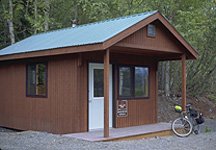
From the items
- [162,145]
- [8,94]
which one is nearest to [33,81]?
[8,94]

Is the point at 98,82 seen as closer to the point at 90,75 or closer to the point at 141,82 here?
the point at 90,75

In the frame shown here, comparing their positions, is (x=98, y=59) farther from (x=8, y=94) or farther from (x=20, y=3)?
(x=20, y=3)

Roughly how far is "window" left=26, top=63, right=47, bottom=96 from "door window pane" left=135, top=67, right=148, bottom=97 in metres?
3.25

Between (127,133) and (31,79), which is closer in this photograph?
(127,133)

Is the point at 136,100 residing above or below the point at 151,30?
below

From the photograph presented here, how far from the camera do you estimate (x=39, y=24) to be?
1898 cm

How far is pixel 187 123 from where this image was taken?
12.5 meters

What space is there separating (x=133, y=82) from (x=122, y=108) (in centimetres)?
105

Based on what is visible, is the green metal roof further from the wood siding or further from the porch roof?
the wood siding

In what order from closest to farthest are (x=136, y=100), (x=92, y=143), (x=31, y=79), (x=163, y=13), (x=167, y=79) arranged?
(x=92, y=143) → (x=31, y=79) → (x=136, y=100) → (x=163, y=13) → (x=167, y=79)

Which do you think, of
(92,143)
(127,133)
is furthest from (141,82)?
(92,143)

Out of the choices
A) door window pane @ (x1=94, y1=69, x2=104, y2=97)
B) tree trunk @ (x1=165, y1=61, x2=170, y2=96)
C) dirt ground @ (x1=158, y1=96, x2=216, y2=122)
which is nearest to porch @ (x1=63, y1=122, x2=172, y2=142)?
door window pane @ (x1=94, y1=69, x2=104, y2=97)

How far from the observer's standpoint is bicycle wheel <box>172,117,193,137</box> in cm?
1228

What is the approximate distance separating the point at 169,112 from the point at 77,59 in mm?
8568
